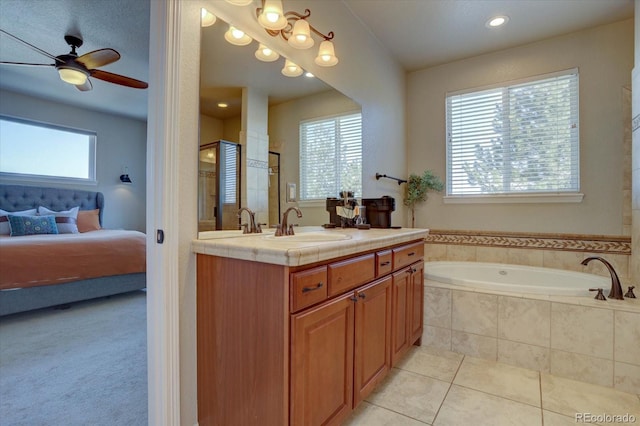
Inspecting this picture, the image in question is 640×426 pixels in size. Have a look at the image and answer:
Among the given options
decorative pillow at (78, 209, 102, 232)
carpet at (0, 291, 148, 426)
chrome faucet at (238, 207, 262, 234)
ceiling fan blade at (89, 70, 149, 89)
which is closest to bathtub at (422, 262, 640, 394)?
chrome faucet at (238, 207, 262, 234)

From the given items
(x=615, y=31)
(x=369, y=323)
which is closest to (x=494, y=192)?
(x=615, y=31)

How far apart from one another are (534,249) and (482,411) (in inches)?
78.0

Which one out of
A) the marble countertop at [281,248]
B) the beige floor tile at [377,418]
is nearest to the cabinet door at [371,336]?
the beige floor tile at [377,418]

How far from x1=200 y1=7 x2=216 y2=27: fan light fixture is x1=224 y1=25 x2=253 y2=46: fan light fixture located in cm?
9

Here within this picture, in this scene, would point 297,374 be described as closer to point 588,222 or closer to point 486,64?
point 588,222

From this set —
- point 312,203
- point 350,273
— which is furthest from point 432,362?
point 312,203

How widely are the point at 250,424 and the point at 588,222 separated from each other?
128 inches

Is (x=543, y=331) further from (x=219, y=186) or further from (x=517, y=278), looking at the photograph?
(x=219, y=186)

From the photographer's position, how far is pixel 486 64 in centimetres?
324

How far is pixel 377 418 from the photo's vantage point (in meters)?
1.53

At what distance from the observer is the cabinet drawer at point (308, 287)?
1.07m

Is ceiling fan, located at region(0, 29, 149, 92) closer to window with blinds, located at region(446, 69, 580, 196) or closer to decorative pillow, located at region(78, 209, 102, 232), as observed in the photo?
decorative pillow, located at region(78, 209, 102, 232)

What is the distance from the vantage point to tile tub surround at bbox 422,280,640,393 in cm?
178

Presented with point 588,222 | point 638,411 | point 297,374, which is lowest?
point 638,411
